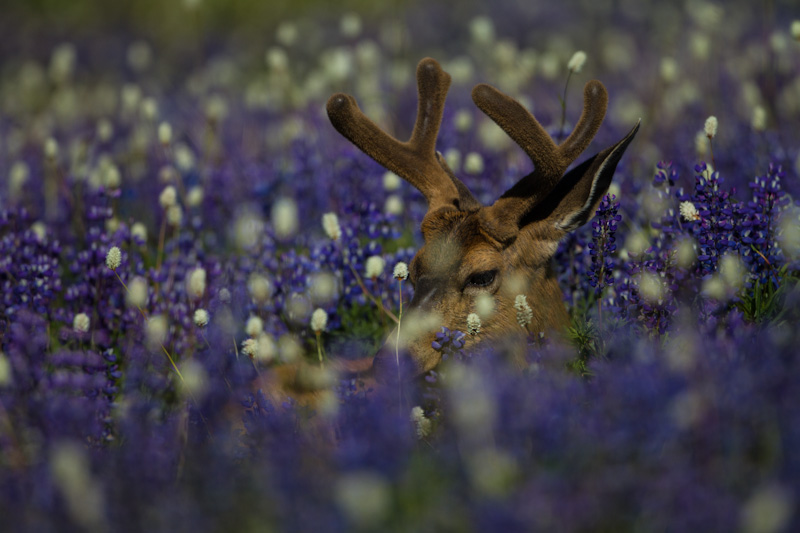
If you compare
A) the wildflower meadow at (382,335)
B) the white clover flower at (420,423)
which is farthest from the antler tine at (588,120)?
the white clover flower at (420,423)

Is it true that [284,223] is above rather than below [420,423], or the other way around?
above

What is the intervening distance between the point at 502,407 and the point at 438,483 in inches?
11.8

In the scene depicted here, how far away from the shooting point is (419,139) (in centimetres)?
453

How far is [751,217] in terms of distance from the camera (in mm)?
3670

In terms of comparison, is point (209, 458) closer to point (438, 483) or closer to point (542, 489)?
point (438, 483)

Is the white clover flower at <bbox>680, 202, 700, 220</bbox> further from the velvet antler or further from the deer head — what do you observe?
the velvet antler

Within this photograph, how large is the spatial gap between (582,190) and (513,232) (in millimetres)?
402

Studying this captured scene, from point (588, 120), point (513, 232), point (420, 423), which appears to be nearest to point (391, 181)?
point (513, 232)

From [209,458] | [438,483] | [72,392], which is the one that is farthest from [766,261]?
[72,392]

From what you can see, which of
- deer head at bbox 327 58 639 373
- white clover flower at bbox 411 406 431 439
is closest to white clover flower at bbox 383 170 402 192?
deer head at bbox 327 58 639 373

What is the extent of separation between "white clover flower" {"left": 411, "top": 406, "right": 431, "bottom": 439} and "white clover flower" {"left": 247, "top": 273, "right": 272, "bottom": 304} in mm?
1424

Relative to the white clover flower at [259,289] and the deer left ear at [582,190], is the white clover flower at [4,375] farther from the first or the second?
the deer left ear at [582,190]

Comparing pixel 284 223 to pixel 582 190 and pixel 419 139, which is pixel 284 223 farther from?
pixel 582 190

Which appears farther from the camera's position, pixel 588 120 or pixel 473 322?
pixel 588 120
